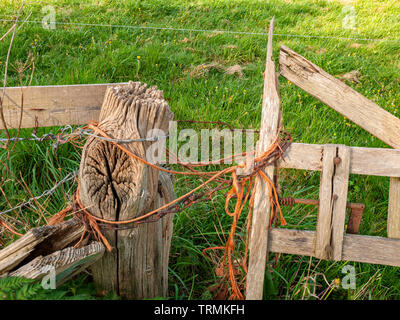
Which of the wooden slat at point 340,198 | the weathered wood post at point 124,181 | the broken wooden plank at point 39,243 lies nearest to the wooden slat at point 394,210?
the wooden slat at point 340,198

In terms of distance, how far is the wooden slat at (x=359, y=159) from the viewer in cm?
159

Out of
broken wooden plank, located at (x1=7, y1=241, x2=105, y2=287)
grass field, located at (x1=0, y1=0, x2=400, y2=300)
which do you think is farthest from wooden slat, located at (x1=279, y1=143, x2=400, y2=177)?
broken wooden plank, located at (x1=7, y1=241, x2=105, y2=287)

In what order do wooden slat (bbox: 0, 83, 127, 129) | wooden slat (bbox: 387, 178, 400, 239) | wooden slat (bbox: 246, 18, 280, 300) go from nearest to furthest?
wooden slat (bbox: 246, 18, 280, 300) → wooden slat (bbox: 387, 178, 400, 239) → wooden slat (bbox: 0, 83, 127, 129)

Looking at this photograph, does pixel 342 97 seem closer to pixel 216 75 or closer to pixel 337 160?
pixel 337 160

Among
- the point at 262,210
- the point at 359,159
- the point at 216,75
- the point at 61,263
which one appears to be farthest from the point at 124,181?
the point at 216,75

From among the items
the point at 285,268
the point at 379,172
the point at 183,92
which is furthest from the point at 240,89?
the point at 379,172

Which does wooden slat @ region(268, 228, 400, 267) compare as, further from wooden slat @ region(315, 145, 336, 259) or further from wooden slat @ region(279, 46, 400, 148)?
wooden slat @ region(279, 46, 400, 148)

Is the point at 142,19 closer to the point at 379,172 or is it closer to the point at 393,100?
the point at 393,100

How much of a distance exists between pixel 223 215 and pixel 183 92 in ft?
6.33

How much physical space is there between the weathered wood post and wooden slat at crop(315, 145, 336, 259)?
0.72 m

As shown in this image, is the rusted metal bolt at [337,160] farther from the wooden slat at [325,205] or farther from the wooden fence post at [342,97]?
the wooden fence post at [342,97]

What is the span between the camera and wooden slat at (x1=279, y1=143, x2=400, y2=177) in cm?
A: 159

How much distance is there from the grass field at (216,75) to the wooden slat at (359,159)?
785mm

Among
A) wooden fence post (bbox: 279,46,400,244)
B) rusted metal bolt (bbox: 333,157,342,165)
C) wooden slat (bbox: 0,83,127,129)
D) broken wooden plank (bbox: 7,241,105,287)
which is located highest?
wooden fence post (bbox: 279,46,400,244)
